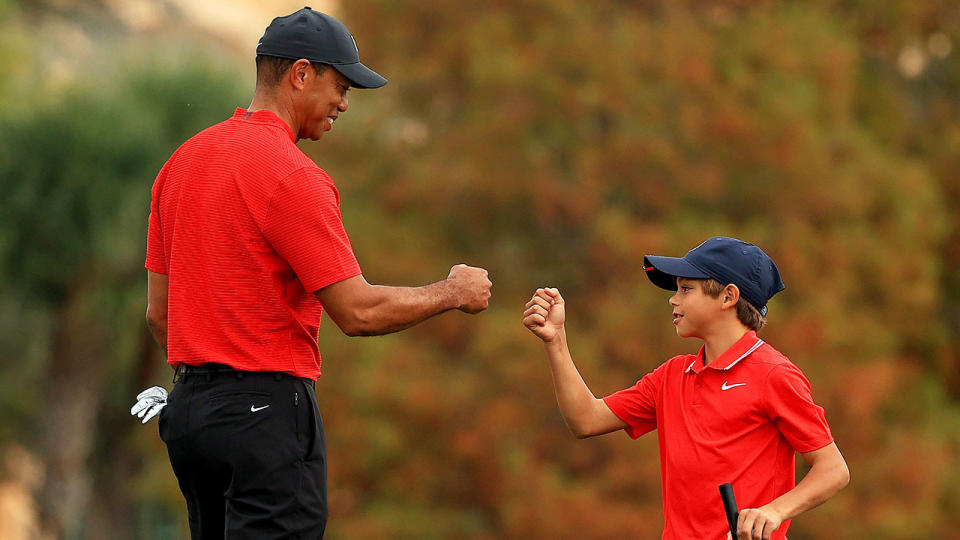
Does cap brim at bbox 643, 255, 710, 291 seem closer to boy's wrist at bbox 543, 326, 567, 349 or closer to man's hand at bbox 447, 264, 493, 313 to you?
boy's wrist at bbox 543, 326, 567, 349

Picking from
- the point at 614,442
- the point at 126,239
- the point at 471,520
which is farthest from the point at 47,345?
the point at 614,442

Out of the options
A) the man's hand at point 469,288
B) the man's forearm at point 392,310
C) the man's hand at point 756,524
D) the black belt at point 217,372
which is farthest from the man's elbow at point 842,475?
the black belt at point 217,372

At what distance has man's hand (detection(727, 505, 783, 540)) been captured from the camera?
367cm

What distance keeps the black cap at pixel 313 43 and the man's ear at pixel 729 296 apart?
125 centimetres

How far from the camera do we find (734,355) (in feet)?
13.5

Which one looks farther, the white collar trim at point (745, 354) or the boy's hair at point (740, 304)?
the boy's hair at point (740, 304)

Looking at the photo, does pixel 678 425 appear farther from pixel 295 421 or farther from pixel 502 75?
pixel 502 75

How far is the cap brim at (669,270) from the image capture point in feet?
13.9

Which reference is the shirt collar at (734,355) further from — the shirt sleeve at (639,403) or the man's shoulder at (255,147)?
the man's shoulder at (255,147)

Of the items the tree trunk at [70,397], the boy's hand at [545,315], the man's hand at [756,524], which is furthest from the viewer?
the tree trunk at [70,397]

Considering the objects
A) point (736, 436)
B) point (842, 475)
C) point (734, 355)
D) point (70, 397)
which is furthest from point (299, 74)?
point (70, 397)

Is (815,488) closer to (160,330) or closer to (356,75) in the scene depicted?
(356,75)

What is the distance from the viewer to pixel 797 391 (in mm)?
3932

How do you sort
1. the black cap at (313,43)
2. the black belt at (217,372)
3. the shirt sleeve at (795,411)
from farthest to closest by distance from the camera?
the black cap at (313,43) → the shirt sleeve at (795,411) → the black belt at (217,372)
